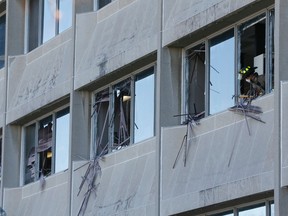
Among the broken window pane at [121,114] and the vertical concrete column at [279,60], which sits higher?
the broken window pane at [121,114]

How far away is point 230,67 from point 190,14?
177 centimetres

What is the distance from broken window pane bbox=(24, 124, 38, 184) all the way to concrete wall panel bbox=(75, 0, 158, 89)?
197 inches

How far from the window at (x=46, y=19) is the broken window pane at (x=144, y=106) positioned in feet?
18.9

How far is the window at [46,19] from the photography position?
40.2m

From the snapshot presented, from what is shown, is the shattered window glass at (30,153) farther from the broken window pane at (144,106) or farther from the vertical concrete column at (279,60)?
the vertical concrete column at (279,60)

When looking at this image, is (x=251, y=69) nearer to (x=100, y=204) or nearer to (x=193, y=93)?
(x=193, y=93)

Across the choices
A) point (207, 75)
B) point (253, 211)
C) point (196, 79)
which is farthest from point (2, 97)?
point (253, 211)

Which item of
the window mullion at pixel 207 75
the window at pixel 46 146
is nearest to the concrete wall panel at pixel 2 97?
the window at pixel 46 146

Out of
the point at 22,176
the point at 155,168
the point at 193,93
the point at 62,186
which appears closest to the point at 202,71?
the point at 193,93

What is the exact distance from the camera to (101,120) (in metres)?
36.9

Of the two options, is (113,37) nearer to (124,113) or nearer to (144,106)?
(124,113)

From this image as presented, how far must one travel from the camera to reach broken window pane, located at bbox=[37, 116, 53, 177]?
40125 millimetres

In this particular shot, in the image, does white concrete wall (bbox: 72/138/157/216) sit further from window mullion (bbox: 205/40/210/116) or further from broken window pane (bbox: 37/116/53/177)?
broken window pane (bbox: 37/116/53/177)

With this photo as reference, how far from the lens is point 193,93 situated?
32219mm
